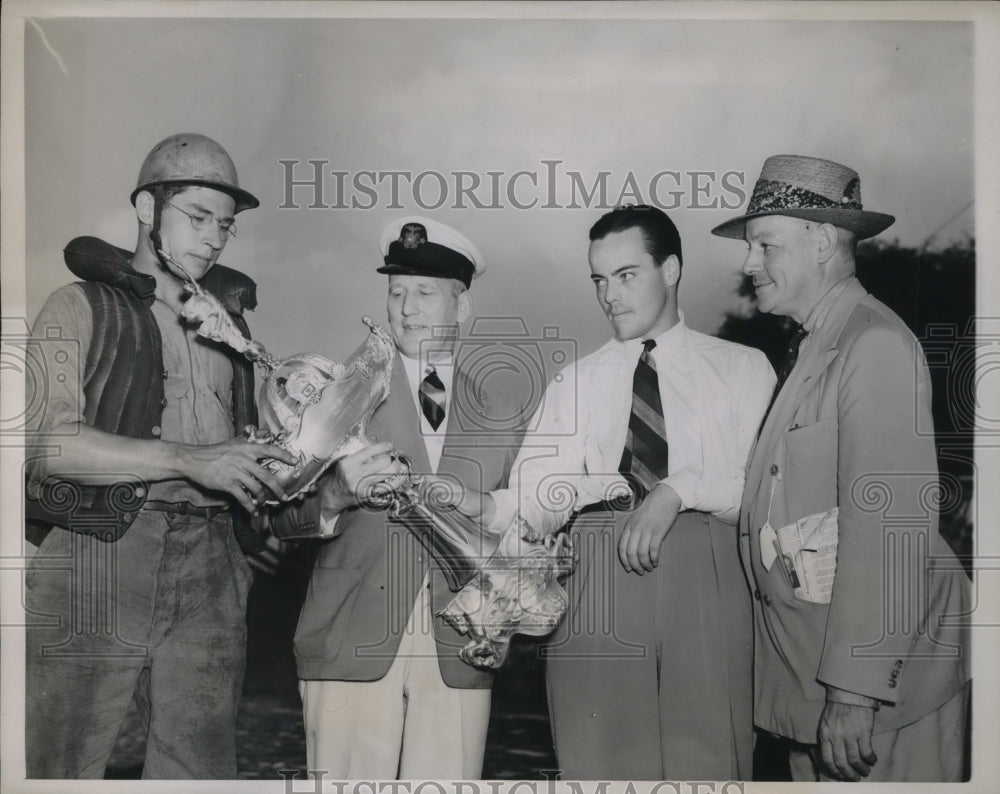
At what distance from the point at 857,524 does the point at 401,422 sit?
68.2 inches

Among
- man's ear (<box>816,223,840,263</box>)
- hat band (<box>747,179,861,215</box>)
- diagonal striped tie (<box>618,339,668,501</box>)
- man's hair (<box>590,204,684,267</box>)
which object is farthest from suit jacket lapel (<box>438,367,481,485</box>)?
man's ear (<box>816,223,840,263</box>)

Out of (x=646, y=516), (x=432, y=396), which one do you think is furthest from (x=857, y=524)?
(x=432, y=396)

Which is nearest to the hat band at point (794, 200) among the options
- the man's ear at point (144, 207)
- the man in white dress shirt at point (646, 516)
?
the man in white dress shirt at point (646, 516)

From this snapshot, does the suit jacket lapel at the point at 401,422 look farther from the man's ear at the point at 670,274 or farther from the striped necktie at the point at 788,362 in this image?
the striped necktie at the point at 788,362

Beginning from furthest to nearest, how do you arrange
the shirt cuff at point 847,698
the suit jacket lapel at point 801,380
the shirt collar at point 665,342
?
the shirt collar at point 665,342 < the suit jacket lapel at point 801,380 < the shirt cuff at point 847,698

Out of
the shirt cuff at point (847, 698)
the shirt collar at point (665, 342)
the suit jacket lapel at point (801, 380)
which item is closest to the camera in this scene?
the shirt cuff at point (847, 698)

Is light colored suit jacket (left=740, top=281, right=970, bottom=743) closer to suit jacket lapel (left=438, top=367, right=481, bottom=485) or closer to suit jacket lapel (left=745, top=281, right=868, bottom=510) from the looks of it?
suit jacket lapel (left=745, top=281, right=868, bottom=510)

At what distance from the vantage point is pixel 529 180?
4.05m

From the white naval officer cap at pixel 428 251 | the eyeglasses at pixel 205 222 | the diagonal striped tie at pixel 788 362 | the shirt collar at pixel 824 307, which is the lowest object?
the diagonal striped tie at pixel 788 362

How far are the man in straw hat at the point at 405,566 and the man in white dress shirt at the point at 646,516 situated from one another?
0.25m

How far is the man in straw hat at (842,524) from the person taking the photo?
3.84 metres

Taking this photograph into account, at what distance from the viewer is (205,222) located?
13.2 feet

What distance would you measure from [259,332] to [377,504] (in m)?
0.80

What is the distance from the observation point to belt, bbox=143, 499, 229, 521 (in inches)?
156
